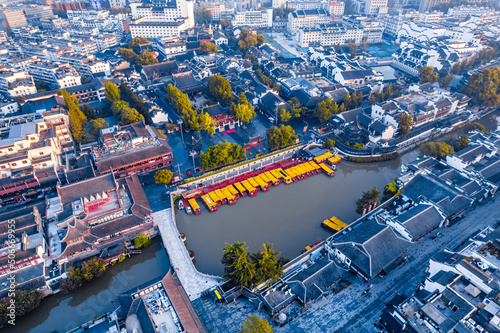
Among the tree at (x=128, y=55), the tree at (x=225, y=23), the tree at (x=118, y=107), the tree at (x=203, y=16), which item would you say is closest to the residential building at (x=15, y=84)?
the tree at (x=118, y=107)

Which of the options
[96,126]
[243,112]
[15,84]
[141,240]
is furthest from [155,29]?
[141,240]

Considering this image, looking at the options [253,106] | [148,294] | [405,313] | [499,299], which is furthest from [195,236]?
[253,106]

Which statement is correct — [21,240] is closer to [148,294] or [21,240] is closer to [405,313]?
[148,294]

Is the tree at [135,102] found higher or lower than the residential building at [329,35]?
lower

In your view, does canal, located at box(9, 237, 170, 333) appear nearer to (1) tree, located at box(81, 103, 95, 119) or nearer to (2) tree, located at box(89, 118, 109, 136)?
(2) tree, located at box(89, 118, 109, 136)

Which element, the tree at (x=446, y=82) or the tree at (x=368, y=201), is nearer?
the tree at (x=368, y=201)

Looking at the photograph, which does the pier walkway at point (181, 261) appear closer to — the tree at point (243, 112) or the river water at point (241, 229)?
the river water at point (241, 229)
